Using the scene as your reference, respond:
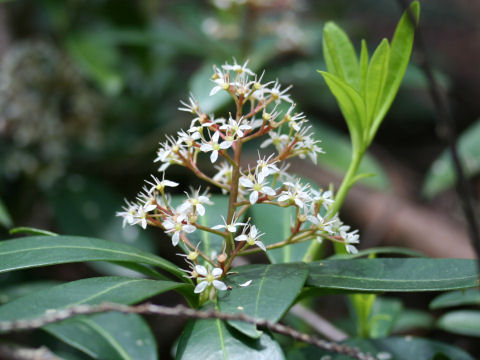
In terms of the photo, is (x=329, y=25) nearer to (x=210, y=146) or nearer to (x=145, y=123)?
(x=210, y=146)

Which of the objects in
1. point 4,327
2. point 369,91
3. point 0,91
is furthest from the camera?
point 0,91

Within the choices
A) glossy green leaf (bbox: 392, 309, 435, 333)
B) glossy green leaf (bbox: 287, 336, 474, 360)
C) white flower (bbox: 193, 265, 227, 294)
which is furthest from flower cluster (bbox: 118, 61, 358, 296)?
glossy green leaf (bbox: 392, 309, 435, 333)

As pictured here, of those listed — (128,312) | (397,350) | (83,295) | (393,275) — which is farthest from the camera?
(397,350)

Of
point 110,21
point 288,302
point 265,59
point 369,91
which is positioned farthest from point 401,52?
point 110,21

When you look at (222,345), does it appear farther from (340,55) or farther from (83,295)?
(340,55)

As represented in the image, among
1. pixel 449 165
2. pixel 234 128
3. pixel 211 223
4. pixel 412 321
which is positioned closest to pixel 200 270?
pixel 234 128

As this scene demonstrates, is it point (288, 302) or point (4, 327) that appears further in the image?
point (288, 302)

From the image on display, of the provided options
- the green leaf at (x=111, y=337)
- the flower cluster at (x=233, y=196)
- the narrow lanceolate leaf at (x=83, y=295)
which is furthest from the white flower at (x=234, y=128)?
the green leaf at (x=111, y=337)
